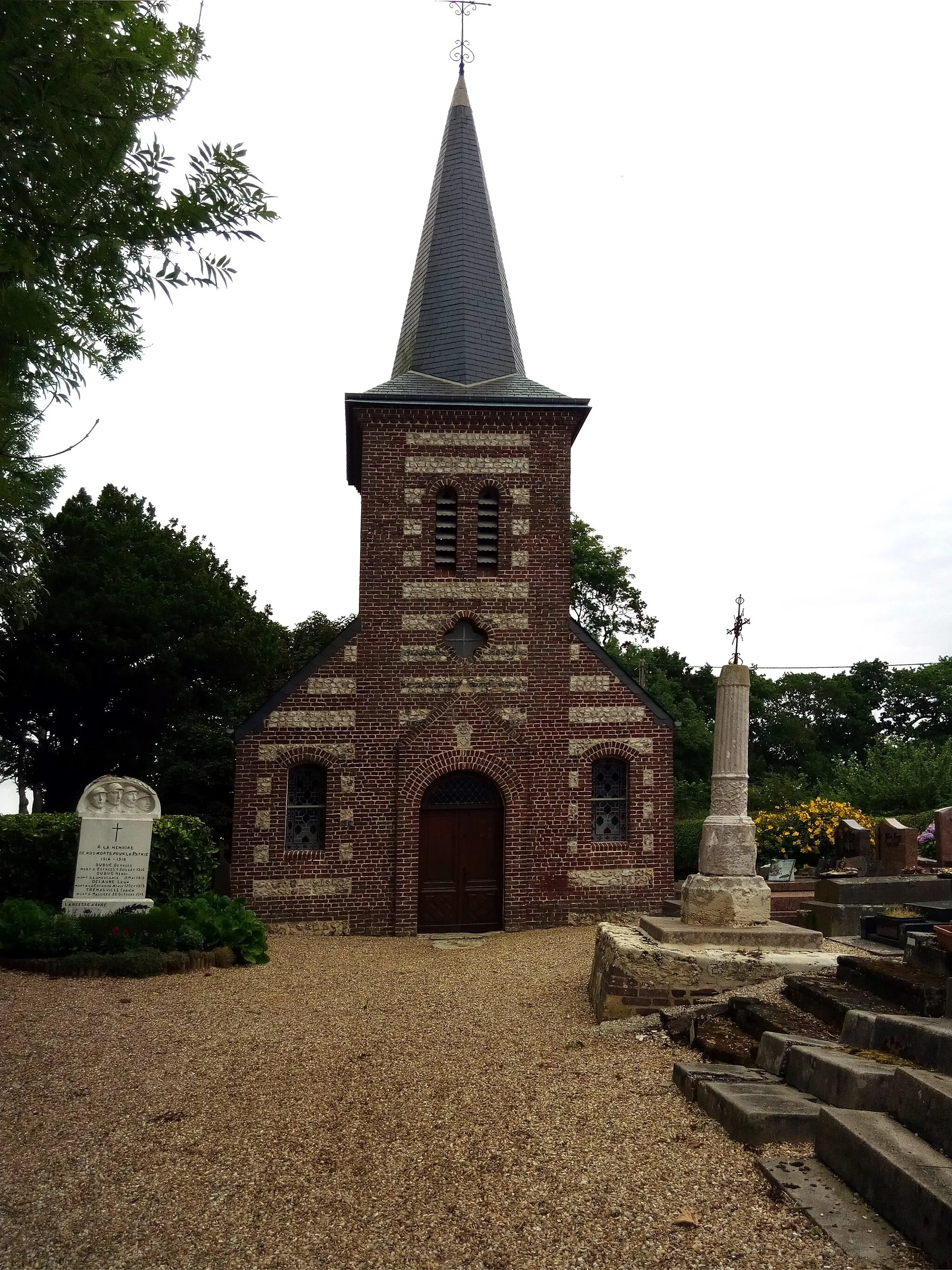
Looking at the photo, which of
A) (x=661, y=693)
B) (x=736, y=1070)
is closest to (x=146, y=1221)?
(x=736, y=1070)

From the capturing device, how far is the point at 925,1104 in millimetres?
3980

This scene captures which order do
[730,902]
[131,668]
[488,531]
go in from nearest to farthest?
[730,902]
[488,531]
[131,668]

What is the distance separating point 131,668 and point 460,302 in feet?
42.9

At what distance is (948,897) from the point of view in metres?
11.5

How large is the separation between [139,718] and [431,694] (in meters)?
12.9

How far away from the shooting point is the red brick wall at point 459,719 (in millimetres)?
14812

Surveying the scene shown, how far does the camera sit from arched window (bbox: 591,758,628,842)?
15516mm

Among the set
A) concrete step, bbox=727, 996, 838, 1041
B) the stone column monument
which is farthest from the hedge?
concrete step, bbox=727, 996, 838, 1041

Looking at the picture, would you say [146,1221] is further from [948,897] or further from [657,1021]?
[948,897]

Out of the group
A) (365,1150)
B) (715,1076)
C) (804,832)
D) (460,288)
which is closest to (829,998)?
(715,1076)

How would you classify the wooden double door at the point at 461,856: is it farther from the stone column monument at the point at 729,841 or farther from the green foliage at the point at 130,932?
the stone column monument at the point at 729,841

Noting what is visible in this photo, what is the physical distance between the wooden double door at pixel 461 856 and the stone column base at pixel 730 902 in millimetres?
6812

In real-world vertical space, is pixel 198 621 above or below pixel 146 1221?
above

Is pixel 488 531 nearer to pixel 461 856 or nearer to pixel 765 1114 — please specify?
pixel 461 856
